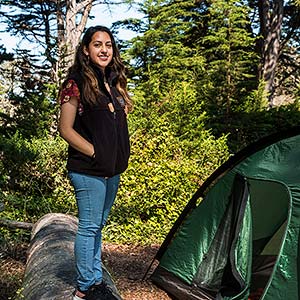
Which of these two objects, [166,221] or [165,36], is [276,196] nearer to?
[166,221]

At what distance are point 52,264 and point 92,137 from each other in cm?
139

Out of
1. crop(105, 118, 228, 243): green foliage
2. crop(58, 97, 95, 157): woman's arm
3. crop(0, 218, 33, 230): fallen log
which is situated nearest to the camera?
crop(58, 97, 95, 157): woman's arm

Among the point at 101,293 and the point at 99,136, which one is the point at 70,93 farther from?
the point at 101,293

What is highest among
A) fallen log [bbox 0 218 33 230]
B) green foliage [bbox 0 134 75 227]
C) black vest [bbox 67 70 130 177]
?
black vest [bbox 67 70 130 177]

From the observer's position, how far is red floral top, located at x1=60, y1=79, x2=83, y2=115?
2.80 metres

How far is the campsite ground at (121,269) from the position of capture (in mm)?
4691

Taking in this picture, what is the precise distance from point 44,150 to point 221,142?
151 inches

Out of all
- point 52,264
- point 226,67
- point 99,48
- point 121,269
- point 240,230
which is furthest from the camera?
point 226,67

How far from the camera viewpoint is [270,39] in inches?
604

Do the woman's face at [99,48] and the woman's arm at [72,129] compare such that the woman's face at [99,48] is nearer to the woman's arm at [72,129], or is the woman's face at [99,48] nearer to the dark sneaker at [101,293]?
the woman's arm at [72,129]

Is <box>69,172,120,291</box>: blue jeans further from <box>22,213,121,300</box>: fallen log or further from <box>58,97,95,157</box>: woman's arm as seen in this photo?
<box>22,213,121,300</box>: fallen log

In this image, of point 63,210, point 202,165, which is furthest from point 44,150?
point 202,165

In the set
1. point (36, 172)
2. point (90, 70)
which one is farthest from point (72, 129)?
point (36, 172)

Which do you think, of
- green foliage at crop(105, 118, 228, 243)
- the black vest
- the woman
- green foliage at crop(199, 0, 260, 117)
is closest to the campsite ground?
green foliage at crop(105, 118, 228, 243)
